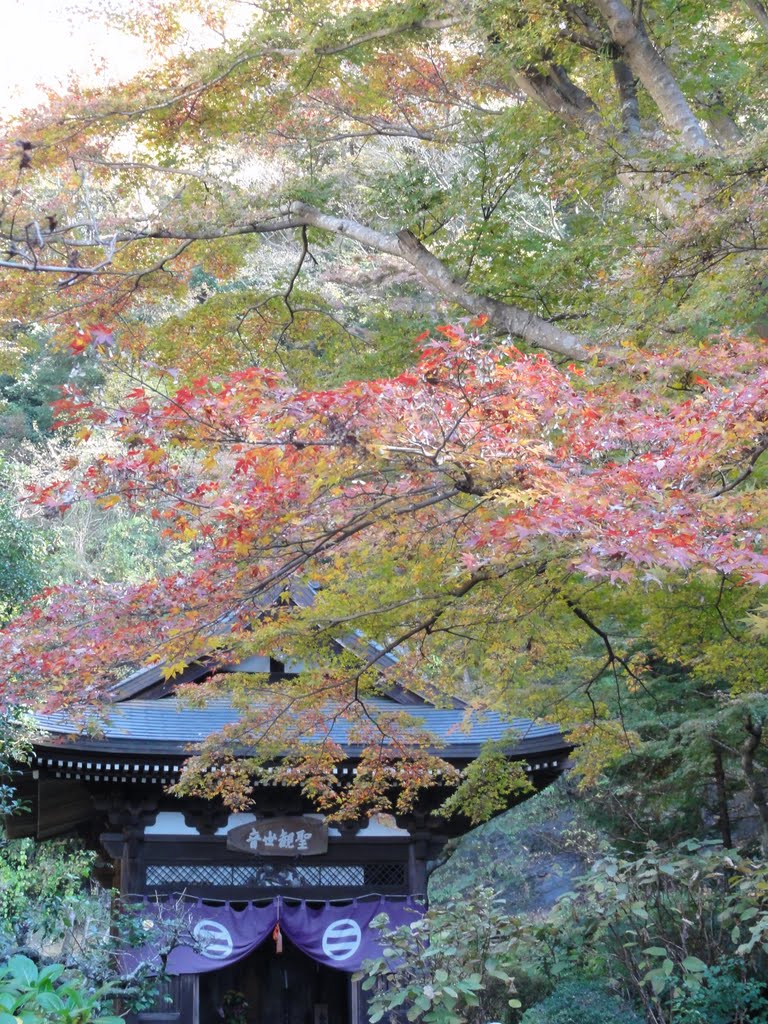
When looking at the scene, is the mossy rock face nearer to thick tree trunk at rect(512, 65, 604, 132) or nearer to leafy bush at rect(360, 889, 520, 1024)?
leafy bush at rect(360, 889, 520, 1024)

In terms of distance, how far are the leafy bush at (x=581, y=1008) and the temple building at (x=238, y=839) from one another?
2228 mm

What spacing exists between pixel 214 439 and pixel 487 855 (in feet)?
56.4

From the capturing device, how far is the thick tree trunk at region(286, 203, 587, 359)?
7.76m

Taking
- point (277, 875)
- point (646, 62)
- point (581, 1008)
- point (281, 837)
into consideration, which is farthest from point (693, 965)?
point (646, 62)

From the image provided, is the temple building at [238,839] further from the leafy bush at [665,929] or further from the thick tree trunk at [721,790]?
the thick tree trunk at [721,790]

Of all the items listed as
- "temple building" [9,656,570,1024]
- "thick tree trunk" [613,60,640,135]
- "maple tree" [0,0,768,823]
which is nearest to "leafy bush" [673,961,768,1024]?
"maple tree" [0,0,768,823]

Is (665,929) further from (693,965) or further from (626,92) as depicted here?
(626,92)

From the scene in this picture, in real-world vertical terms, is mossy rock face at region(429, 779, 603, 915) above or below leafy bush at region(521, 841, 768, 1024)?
above

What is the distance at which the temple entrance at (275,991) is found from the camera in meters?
10.7

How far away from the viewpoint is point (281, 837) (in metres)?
8.81

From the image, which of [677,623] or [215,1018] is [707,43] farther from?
[215,1018]

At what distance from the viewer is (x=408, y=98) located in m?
10.1

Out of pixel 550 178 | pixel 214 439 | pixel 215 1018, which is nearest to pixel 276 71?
pixel 550 178

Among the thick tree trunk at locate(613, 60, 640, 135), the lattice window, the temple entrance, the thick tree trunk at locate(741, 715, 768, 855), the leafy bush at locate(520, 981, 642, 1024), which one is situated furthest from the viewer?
the temple entrance
